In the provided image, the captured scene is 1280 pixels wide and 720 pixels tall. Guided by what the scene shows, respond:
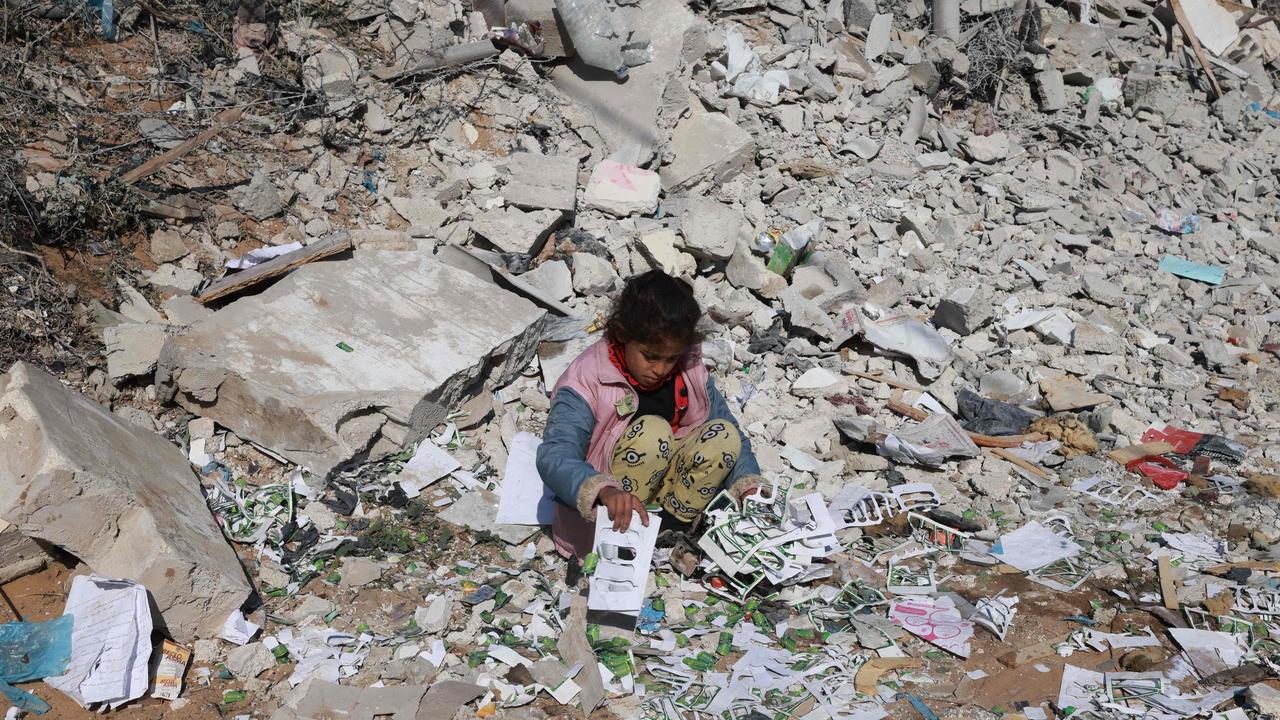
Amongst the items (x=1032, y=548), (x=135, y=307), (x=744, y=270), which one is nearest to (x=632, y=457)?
(x=1032, y=548)

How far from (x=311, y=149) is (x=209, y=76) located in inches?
33.4

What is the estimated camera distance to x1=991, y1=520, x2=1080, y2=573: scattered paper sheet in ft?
11.6

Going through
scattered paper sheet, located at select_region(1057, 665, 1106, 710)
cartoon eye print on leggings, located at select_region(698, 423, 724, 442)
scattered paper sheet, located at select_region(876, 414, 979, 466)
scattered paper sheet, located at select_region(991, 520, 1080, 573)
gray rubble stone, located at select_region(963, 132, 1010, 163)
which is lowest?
scattered paper sheet, located at select_region(876, 414, 979, 466)

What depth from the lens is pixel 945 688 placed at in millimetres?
2844

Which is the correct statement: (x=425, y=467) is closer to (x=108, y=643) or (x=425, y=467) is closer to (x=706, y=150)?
(x=108, y=643)

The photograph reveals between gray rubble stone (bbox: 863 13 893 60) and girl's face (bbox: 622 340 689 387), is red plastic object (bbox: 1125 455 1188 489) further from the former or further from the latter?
gray rubble stone (bbox: 863 13 893 60)

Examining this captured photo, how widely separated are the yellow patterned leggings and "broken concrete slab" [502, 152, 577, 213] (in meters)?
2.26

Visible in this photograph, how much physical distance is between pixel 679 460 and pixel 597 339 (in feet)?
4.71

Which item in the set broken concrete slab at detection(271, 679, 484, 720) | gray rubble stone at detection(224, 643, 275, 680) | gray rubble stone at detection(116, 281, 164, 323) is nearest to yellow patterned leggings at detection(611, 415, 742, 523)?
broken concrete slab at detection(271, 679, 484, 720)

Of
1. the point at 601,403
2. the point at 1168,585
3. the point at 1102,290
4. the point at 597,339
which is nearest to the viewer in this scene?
the point at 601,403

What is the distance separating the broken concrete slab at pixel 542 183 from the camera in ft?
16.7

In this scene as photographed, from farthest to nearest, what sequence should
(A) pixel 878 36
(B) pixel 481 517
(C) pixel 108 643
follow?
(A) pixel 878 36
(B) pixel 481 517
(C) pixel 108 643

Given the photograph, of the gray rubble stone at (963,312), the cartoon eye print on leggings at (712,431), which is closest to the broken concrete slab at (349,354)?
the cartoon eye print on leggings at (712,431)

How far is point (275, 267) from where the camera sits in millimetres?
4223
